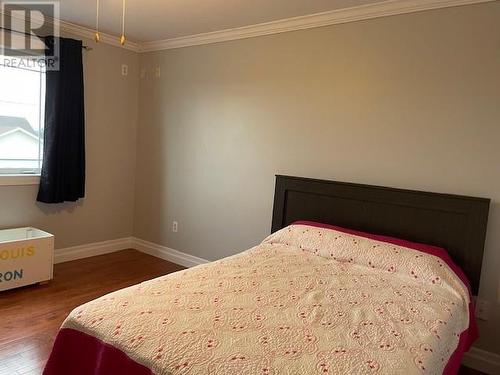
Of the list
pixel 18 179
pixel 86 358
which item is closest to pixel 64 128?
pixel 18 179

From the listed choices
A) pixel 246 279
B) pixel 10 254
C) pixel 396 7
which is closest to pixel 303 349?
pixel 246 279

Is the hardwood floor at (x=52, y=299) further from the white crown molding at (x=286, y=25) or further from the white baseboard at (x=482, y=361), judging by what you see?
the white crown molding at (x=286, y=25)

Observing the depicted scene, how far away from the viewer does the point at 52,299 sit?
298 cm

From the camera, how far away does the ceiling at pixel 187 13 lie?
277cm

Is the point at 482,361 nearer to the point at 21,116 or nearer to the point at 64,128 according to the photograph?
the point at 64,128

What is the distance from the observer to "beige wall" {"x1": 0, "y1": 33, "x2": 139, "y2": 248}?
376 centimetres

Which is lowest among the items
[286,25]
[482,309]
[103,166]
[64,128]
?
[482,309]

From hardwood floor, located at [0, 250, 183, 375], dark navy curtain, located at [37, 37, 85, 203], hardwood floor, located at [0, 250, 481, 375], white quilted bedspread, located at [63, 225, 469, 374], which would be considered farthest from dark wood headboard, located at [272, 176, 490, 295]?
dark navy curtain, located at [37, 37, 85, 203]

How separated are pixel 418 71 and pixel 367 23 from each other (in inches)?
21.1

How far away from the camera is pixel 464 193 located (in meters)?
2.43

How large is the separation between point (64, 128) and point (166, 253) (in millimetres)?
1628

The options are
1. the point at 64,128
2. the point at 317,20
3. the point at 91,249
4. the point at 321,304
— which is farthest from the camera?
the point at 91,249

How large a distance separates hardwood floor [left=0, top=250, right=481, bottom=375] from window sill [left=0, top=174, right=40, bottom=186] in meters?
0.86

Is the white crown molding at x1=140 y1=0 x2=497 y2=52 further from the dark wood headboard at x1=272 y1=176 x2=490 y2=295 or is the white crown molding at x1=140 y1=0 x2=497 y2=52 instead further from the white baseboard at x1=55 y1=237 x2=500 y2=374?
the white baseboard at x1=55 y1=237 x2=500 y2=374
